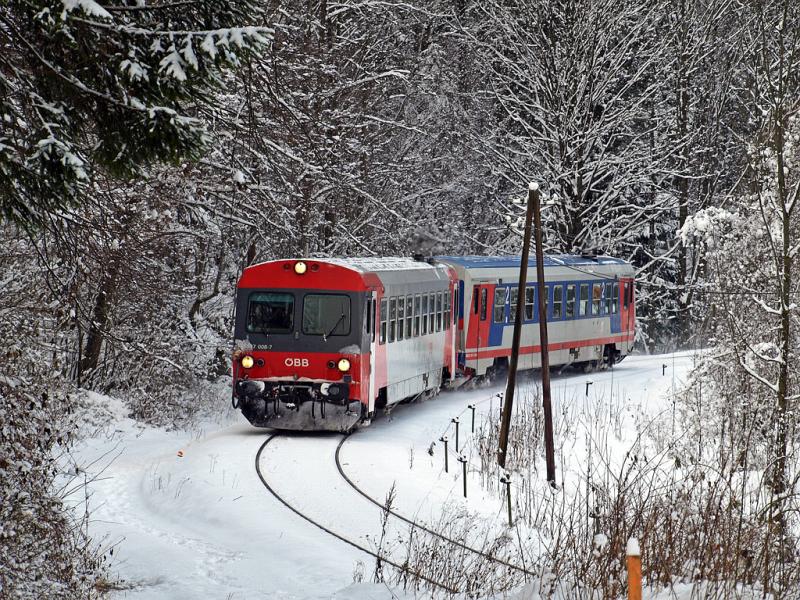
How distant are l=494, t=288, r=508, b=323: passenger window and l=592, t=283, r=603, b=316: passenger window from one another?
402 cm

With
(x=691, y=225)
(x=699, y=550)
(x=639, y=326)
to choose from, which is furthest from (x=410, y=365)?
(x=639, y=326)

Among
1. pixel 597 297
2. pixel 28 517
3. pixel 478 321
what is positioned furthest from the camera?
pixel 597 297

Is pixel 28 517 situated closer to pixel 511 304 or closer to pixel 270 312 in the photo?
pixel 270 312

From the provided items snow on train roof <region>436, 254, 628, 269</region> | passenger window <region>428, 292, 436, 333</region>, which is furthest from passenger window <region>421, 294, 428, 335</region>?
snow on train roof <region>436, 254, 628, 269</region>

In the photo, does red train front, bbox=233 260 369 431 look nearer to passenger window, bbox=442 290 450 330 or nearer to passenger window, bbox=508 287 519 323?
passenger window, bbox=442 290 450 330

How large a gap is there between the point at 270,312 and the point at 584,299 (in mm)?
11643

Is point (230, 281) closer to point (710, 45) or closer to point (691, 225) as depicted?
point (691, 225)

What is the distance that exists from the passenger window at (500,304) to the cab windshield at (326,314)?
295 inches

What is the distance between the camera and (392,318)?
1809 centimetres

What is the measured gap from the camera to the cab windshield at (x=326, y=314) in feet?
54.4

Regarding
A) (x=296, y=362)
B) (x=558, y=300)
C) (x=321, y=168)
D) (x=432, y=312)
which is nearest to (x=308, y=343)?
(x=296, y=362)

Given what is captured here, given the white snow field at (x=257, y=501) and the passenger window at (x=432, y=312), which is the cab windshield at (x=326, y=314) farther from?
the passenger window at (x=432, y=312)

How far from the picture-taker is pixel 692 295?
3609cm

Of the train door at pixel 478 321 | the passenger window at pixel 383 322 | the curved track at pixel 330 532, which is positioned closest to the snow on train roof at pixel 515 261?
the train door at pixel 478 321
